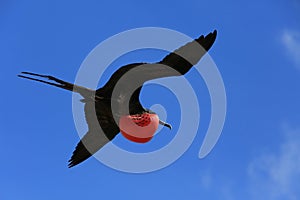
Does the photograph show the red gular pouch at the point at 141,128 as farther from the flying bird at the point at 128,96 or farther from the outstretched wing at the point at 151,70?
the outstretched wing at the point at 151,70

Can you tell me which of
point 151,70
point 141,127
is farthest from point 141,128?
point 151,70

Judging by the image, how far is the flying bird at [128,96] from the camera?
7242mm

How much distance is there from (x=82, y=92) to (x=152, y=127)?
43.9 inches

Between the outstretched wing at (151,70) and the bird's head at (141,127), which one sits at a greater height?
the outstretched wing at (151,70)

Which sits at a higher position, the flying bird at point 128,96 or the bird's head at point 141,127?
the flying bird at point 128,96

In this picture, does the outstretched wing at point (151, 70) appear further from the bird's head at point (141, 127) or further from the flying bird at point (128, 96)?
the bird's head at point (141, 127)

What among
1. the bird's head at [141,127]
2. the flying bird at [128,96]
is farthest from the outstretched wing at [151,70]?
the bird's head at [141,127]

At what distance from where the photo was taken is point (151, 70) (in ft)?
24.9

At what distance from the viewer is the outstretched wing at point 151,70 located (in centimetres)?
718

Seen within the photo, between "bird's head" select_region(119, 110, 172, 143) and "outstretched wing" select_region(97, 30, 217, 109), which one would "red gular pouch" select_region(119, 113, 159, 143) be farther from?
"outstretched wing" select_region(97, 30, 217, 109)

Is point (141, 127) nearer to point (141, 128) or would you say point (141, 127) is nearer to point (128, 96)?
point (141, 128)

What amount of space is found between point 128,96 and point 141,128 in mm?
949

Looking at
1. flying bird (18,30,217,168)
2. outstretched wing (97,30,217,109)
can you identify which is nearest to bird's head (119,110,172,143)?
flying bird (18,30,217,168)

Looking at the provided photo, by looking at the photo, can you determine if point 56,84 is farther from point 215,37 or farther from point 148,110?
point 215,37
